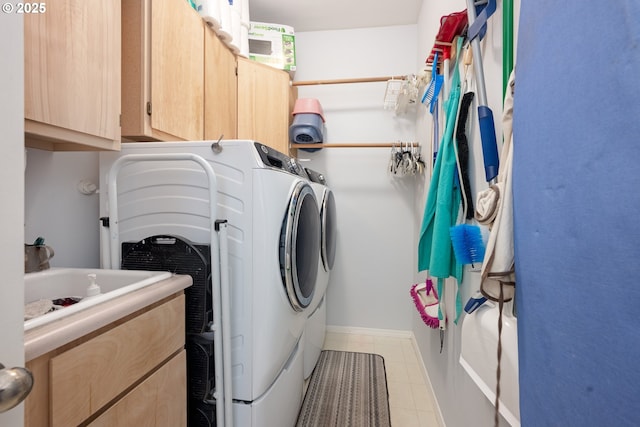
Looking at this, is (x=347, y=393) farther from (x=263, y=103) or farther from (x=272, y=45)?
(x=272, y=45)

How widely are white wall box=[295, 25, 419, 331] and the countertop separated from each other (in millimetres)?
1948

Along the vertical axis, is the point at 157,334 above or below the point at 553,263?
below

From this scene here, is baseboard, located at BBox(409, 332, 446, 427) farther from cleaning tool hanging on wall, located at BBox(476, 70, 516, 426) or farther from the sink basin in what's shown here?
the sink basin

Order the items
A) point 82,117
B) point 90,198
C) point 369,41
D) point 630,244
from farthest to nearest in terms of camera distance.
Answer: point 369,41 < point 90,198 < point 82,117 < point 630,244

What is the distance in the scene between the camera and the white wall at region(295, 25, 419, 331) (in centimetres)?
254

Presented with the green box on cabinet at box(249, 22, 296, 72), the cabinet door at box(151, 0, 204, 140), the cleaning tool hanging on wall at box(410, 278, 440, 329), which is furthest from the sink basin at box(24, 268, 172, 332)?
the green box on cabinet at box(249, 22, 296, 72)

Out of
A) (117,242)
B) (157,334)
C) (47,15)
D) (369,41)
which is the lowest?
(157,334)

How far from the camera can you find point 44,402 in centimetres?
53

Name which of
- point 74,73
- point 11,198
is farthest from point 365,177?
point 11,198

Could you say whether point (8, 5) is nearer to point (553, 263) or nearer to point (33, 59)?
point (33, 59)

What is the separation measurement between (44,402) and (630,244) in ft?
3.36

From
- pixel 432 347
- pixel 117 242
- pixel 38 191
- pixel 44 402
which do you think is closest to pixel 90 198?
pixel 38 191

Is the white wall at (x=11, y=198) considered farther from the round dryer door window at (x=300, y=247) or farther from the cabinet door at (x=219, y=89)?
the cabinet door at (x=219, y=89)

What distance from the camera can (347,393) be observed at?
1750 millimetres
